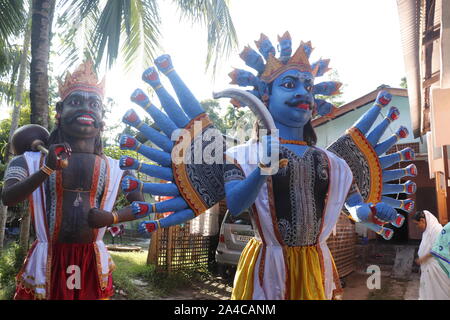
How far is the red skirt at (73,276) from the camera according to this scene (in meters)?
2.27

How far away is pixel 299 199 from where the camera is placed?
1.95 m

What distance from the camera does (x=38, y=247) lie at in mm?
2336

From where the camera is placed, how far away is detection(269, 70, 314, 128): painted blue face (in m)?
2.03

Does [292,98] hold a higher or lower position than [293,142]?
higher

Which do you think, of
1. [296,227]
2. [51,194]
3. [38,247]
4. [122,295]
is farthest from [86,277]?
[122,295]

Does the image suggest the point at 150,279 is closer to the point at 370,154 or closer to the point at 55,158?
the point at 55,158

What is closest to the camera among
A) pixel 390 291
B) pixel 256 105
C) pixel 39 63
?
pixel 256 105

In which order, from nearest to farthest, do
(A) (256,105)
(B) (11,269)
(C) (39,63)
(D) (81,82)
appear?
(A) (256,105), (D) (81,82), (C) (39,63), (B) (11,269)

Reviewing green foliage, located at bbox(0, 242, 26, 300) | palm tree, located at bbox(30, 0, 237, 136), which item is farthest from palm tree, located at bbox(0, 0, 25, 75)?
green foliage, located at bbox(0, 242, 26, 300)

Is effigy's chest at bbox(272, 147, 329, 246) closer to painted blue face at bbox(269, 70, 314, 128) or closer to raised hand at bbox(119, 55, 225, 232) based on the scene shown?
painted blue face at bbox(269, 70, 314, 128)

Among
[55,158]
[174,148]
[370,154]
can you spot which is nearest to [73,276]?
[55,158]

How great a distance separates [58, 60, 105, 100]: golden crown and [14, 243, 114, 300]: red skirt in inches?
40.2

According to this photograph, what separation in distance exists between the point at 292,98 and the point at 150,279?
4.92m
